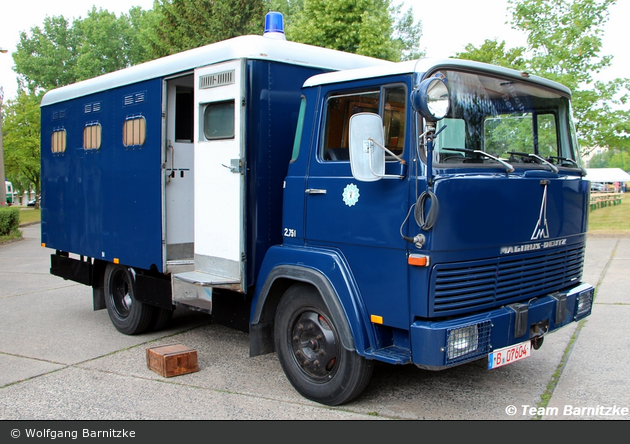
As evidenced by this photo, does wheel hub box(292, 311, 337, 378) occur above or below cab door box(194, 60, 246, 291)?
below

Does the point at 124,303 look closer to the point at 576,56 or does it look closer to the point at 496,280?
the point at 496,280

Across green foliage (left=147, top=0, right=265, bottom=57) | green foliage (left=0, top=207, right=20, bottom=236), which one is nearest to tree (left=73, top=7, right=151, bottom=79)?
green foliage (left=147, top=0, right=265, bottom=57)

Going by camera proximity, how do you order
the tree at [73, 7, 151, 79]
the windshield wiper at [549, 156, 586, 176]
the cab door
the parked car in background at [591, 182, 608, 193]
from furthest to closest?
the parked car in background at [591, 182, 608, 193]
the tree at [73, 7, 151, 79]
the cab door
the windshield wiper at [549, 156, 586, 176]

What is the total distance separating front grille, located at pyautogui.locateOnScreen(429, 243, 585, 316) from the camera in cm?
384

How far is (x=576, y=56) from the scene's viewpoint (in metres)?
16.7

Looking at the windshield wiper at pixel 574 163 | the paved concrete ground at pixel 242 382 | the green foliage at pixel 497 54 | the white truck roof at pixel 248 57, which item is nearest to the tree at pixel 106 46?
the green foliage at pixel 497 54

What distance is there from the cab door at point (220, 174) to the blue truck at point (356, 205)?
0.02 metres

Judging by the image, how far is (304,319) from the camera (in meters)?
4.66

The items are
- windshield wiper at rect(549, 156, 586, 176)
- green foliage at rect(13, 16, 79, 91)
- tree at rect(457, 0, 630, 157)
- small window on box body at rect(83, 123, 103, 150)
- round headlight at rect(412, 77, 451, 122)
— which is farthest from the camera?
green foliage at rect(13, 16, 79, 91)

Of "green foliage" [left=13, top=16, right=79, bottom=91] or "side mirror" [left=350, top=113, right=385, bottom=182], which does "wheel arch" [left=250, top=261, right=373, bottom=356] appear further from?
"green foliage" [left=13, top=16, right=79, bottom=91]

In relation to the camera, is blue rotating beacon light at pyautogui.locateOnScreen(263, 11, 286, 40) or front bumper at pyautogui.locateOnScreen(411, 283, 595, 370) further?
blue rotating beacon light at pyautogui.locateOnScreen(263, 11, 286, 40)

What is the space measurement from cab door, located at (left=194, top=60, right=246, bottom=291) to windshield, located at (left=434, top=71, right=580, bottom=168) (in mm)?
1790

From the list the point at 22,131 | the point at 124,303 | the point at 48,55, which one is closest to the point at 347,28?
the point at 124,303
